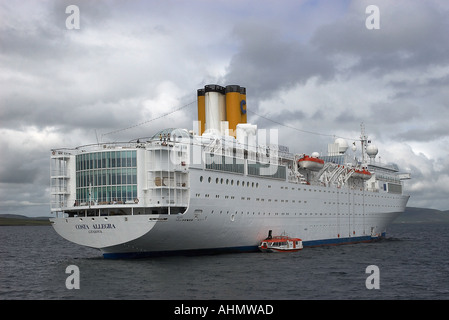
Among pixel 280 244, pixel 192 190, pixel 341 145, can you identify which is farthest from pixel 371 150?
pixel 192 190

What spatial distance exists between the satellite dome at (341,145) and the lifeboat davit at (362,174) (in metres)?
4.16

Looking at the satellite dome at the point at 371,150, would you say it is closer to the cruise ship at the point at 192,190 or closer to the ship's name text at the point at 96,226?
the cruise ship at the point at 192,190

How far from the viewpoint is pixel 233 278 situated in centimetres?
3350

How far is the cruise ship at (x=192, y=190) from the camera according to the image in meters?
41.7

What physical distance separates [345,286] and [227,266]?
33.5ft

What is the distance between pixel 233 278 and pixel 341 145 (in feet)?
144

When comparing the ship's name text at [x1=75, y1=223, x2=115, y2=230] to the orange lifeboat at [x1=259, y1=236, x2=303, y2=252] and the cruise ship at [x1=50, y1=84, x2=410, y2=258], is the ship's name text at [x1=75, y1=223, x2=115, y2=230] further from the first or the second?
the orange lifeboat at [x1=259, y1=236, x2=303, y2=252]

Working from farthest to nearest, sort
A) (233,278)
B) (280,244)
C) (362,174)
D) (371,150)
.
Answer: (371,150) < (362,174) < (280,244) < (233,278)

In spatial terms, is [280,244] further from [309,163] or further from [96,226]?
[96,226]

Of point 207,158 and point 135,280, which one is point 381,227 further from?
point 135,280

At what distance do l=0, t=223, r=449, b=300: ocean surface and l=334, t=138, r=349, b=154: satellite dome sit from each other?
1085 inches

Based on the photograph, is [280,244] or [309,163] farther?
[309,163]

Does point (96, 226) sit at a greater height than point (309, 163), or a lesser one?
lesser
